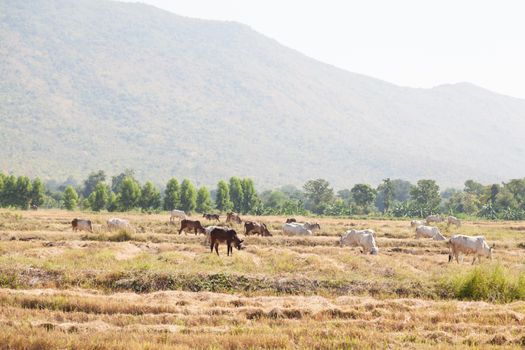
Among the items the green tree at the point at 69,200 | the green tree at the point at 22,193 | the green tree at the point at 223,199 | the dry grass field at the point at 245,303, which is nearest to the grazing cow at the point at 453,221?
the dry grass field at the point at 245,303

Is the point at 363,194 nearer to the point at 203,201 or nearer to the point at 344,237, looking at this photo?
the point at 203,201

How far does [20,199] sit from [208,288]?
8333 cm

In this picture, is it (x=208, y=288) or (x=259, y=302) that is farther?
(x=208, y=288)

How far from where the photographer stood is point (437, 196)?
11638 centimetres

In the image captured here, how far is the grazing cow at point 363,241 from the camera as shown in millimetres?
33906

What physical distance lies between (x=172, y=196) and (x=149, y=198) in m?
3.75

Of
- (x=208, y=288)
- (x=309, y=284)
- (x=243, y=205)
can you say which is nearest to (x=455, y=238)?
(x=309, y=284)

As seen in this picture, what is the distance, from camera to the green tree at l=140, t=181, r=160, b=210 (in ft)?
316

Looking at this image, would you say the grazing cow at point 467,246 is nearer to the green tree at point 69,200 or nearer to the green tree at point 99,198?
the green tree at point 99,198

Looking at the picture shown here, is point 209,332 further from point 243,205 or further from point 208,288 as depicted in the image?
point 243,205

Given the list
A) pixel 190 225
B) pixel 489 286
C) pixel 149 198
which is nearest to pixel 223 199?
pixel 149 198

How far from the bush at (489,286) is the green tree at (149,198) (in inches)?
3164

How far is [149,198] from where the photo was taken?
96.8 metres

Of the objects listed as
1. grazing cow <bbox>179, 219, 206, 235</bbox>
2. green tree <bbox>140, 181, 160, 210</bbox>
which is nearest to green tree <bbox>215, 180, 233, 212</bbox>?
green tree <bbox>140, 181, 160, 210</bbox>
